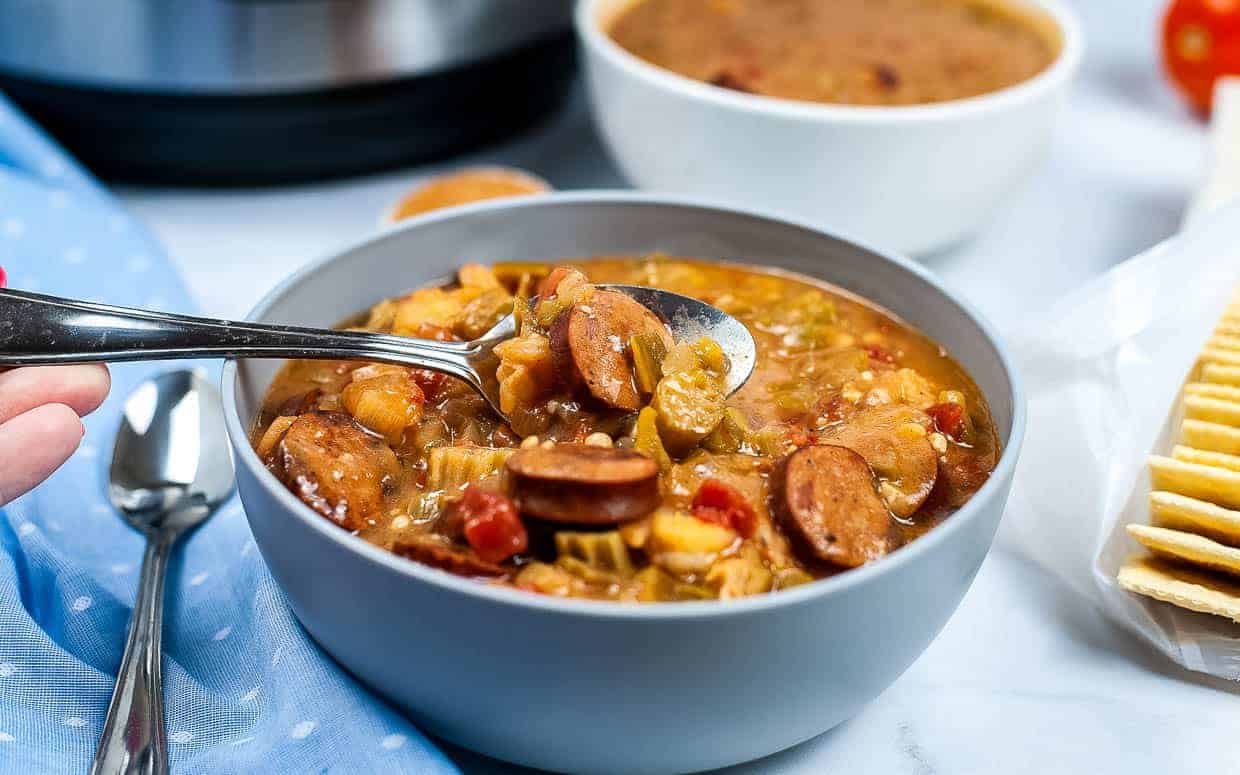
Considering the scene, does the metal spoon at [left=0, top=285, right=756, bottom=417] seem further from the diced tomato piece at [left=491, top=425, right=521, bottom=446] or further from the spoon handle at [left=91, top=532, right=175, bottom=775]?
the spoon handle at [left=91, top=532, right=175, bottom=775]

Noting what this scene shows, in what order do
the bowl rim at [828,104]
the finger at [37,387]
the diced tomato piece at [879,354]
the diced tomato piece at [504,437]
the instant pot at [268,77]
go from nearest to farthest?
the finger at [37,387] < the diced tomato piece at [504,437] < the diced tomato piece at [879,354] < the bowl rim at [828,104] < the instant pot at [268,77]

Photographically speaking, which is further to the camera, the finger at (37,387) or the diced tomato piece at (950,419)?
the diced tomato piece at (950,419)

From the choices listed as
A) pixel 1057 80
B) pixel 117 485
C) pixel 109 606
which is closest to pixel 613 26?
pixel 1057 80

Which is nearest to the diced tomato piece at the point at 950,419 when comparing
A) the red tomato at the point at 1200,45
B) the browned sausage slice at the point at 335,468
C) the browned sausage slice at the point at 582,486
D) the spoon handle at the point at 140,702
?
the browned sausage slice at the point at 582,486

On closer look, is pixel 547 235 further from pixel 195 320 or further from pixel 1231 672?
pixel 1231 672

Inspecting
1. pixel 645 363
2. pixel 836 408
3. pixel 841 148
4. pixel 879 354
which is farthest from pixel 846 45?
pixel 645 363

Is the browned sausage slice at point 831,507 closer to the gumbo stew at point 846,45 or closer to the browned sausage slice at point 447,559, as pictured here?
the browned sausage slice at point 447,559
